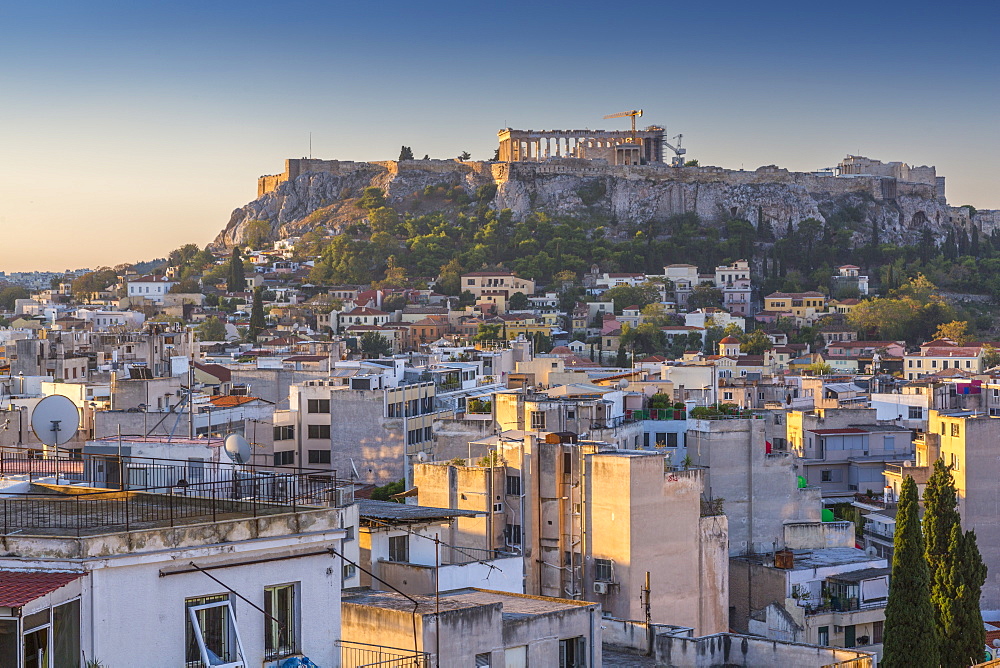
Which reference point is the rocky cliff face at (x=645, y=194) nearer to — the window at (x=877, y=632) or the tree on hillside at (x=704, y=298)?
the tree on hillside at (x=704, y=298)

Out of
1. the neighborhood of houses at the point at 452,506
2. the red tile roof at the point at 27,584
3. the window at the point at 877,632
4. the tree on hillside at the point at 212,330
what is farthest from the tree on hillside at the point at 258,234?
the red tile roof at the point at 27,584

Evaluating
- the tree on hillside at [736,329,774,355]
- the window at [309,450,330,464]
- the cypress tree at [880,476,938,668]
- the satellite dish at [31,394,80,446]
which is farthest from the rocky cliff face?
the satellite dish at [31,394,80,446]

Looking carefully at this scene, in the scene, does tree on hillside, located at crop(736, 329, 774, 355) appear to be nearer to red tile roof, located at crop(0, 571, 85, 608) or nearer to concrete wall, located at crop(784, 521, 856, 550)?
concrete wall, located at crop(784, 521, 856, 550)

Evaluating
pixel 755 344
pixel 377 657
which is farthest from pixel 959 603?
pixel 755 344

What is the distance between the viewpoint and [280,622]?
7766mm

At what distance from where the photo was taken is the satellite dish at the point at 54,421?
9117 millimetres

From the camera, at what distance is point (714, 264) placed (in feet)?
326

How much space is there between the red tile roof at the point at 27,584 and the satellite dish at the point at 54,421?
215 centimetres

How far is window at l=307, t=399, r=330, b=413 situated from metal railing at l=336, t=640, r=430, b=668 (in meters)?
23.8

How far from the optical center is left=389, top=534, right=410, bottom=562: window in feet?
40.2

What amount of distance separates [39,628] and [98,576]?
35 cm

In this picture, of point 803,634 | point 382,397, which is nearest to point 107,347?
point 382,397

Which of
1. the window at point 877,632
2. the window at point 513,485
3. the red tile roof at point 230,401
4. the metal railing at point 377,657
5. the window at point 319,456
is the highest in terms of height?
the metal railing at point 377,657

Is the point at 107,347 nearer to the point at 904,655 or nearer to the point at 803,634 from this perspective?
the point at 803,634
